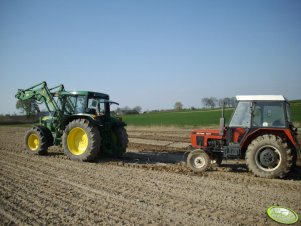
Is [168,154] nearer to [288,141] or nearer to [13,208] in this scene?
[288,141]

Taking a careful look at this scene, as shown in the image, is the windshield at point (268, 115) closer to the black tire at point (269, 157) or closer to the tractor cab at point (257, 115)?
the tractor cab at point (257, 115)

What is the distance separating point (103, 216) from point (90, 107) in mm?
5738

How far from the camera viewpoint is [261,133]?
695 centimetres

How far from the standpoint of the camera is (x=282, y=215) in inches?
174

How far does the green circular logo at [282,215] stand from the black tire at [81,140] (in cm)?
554

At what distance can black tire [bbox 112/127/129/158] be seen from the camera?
32.2 feet

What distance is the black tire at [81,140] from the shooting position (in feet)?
28.4

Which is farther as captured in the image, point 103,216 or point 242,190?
point 242,190

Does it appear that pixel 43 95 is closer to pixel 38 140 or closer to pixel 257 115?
pixel 38 140

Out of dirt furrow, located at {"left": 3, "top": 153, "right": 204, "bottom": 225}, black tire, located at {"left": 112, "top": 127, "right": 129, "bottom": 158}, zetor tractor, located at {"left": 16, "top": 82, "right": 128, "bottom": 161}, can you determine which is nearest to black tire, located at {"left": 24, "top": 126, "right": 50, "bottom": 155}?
zetor tractor, located at {"left": 16, "top": 82, "right": 128, "bottom": 161}

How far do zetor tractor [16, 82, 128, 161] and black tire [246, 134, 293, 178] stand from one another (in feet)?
15.3

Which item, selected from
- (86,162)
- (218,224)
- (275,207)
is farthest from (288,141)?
(86,162)

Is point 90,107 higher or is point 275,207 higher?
point 90,107

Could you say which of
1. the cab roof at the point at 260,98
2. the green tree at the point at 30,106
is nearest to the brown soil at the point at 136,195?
the cab roof at the point at 260,98
